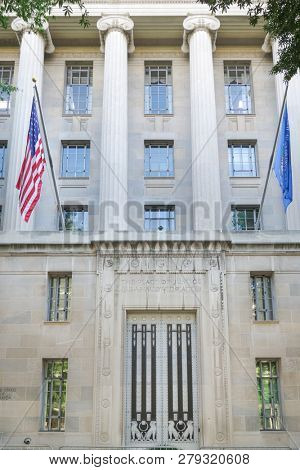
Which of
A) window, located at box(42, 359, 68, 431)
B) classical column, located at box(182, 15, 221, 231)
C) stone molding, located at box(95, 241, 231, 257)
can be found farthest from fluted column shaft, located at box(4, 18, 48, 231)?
window, located at box(42, 359, 68, 431)

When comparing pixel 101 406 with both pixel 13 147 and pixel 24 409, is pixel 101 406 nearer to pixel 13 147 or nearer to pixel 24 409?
pixel 24 409

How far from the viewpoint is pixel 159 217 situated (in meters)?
33.2

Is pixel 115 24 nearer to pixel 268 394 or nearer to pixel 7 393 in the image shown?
pixel 7 393

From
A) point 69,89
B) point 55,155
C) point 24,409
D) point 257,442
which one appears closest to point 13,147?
point 55,155

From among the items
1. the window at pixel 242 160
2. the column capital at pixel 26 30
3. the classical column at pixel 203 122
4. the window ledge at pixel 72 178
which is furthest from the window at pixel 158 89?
the column capital at pixel 26 30

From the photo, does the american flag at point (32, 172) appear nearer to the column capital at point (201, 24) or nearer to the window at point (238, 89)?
the window at point (238, 89)

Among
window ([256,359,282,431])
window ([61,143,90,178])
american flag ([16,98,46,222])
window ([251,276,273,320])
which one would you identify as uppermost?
window ([61,143,90,178])

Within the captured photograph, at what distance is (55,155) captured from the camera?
112 ft

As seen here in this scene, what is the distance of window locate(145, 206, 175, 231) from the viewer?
3294 centimetres

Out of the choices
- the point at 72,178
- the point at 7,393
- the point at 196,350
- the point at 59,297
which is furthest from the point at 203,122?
the point at 7,393

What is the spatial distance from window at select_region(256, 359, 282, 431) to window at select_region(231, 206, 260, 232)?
51.1ft

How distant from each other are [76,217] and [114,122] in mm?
6065

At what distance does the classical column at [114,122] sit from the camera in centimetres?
3081

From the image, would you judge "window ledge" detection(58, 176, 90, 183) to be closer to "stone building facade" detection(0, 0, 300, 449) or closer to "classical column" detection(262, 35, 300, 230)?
"classical column" detection(262, 35, 300, 230)
